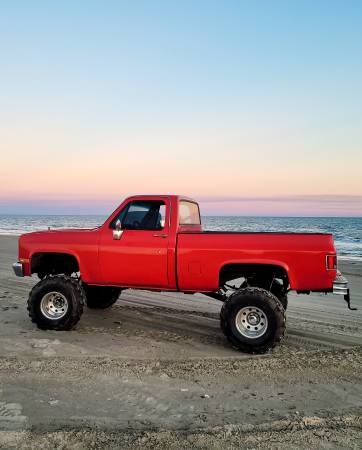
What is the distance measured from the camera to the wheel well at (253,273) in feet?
19.5

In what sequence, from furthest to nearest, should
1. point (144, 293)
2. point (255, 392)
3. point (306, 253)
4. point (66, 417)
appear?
point (144, 293) → point (306, 253) → point (255, 392) → point (66, 417)

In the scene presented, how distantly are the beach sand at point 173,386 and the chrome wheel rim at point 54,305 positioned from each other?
0.95 ft

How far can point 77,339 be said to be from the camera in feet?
19.9

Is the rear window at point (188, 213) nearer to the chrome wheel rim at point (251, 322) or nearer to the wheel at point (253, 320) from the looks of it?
the wheel at point (253, 320)

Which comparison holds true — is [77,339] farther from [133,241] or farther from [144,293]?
[144,293]

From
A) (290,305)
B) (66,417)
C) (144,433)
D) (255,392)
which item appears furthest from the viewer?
(290,305)

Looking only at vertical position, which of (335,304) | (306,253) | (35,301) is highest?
(306,253)

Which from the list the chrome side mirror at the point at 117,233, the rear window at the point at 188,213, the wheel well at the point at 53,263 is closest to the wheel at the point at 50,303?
the wheel well at the point at 53,263

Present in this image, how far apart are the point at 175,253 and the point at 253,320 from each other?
4.61ft

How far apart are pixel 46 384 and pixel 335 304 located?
646cm

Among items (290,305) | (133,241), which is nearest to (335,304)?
(290,305)

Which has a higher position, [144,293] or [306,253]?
[306,253]

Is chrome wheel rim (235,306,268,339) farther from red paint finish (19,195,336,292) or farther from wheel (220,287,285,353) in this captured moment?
red paint finish (19,195,336,292)

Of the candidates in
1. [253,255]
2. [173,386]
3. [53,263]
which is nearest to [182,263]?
[253,255]
